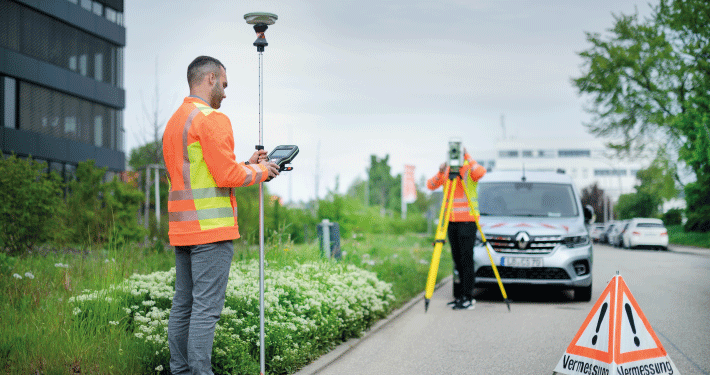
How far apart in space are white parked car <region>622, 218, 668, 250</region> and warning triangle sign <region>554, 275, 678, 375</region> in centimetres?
2912

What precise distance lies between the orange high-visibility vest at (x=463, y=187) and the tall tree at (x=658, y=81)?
2391cm

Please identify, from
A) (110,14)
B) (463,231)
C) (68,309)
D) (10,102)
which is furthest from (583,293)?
(110,14)

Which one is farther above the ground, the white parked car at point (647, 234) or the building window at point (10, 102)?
the building window at point (10, 102)

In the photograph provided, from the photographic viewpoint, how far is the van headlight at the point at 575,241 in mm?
9867

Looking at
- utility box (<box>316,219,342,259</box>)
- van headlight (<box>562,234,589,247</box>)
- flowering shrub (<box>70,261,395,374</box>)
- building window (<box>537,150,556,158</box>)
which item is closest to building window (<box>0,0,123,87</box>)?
utility box (<box>316,219,342,259</box>)

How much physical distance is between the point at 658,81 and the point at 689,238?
8.34 meters

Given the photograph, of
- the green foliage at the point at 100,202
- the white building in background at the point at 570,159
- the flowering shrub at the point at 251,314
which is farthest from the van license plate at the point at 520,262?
the white building in background at the point at 570,159

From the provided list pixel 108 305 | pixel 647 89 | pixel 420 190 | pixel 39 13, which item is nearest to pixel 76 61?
pixel 39 13

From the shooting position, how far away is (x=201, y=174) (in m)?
4.21

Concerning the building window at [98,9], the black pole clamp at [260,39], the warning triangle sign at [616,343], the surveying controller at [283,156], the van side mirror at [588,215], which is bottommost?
the warning triangle sign at [616,343]

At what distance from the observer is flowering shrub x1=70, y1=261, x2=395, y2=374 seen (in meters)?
4.98

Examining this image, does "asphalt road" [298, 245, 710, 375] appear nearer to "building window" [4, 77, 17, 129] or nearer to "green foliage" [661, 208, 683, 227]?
Answer: "building window" [4, 77, 17, 129]

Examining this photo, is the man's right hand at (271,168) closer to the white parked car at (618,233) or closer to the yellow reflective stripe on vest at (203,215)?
the yellow reflective stripe on vest at (203,215)

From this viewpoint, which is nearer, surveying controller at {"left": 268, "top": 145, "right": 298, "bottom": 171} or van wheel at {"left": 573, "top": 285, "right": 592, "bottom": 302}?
surveying controller at {"left": 268, "top": 145, "right": 298, "bottom": 171}
